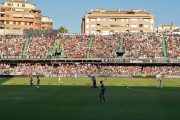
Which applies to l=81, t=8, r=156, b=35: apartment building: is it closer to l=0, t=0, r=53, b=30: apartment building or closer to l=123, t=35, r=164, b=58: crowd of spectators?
l=0, t=0, r=53, b=30: apartment building

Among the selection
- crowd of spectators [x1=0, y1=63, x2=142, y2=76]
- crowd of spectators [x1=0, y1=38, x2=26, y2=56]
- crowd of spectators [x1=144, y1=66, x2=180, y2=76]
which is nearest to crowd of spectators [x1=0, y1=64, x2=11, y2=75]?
crowd of spectators [x1=0, y1=63, x2=142, y2=76]

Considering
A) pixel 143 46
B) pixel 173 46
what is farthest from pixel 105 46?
pixel 173 46

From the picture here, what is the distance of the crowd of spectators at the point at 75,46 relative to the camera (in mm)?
84625

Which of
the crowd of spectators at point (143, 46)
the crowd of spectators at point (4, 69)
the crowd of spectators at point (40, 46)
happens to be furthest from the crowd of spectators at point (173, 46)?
the crowd of spectators at point (4, 69)

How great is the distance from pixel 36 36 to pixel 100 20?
49209mm

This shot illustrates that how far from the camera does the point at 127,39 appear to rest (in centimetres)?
9069

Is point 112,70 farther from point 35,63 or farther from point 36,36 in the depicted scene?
point 36,36

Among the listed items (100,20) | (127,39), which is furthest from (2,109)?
(100,20)

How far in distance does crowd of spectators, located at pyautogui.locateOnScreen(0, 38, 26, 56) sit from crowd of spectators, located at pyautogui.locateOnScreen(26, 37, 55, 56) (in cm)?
224

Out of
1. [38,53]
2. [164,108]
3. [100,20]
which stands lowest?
[164,108]

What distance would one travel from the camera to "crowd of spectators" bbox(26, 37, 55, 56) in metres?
85.4

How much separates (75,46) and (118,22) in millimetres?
54706

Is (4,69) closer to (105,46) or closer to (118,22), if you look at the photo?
(105,46)

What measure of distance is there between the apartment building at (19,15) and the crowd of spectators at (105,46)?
46.0 m
